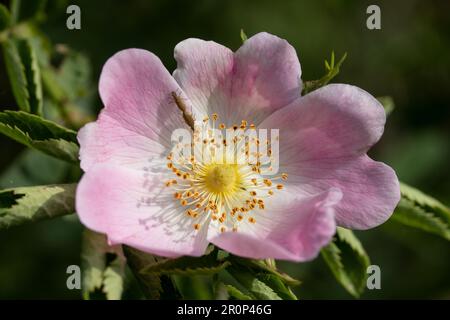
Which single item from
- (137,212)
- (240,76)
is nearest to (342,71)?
(240,76)

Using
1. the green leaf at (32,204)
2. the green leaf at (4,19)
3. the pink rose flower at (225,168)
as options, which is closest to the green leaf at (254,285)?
the pink rose flower at (225,168)

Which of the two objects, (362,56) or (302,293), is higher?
(362,56)

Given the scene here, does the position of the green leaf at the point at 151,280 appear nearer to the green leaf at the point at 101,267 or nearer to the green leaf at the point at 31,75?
the green leaf at the point at 101,267

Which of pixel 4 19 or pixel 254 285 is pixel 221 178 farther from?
pixel 4 19

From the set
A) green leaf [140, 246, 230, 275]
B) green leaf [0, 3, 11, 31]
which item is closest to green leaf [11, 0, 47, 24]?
green leaf [0, 3, 11, 31]

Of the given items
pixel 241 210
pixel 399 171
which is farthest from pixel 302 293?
pixel 241 210

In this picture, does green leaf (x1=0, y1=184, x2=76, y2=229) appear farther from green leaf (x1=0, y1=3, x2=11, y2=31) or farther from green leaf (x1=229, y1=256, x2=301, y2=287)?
green leaf (x1=0, y1=3, x2=11, y2=31)

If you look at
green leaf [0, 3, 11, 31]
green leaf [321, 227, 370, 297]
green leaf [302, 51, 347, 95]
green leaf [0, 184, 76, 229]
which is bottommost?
green leaf [321, 227, 370, 297]

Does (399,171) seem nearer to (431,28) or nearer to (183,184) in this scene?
(431,28)
